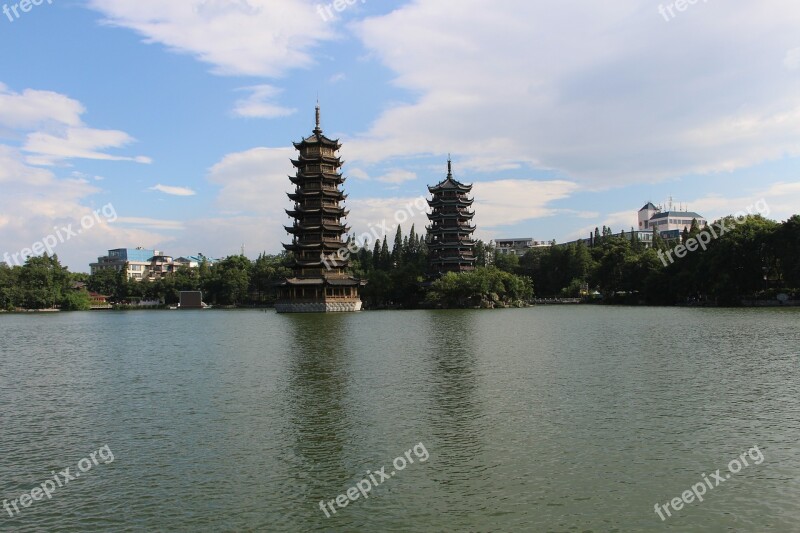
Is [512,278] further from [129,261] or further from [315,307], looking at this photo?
[129,261]

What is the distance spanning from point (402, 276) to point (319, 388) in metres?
65.9

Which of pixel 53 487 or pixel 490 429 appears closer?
pixel 53 487

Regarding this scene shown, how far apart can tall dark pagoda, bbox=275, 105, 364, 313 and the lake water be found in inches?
1822

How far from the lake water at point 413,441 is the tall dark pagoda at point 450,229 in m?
60.3

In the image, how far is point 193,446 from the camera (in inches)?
477

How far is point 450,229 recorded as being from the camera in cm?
8606

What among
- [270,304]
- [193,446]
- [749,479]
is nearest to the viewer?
[749,479]

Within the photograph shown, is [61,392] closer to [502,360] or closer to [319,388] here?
[319,388]

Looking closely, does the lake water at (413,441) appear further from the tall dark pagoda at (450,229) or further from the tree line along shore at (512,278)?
the tall dark pagoda at (450,229)

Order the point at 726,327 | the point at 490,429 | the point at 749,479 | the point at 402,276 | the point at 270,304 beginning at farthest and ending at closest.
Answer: the point at 270,304 → the point at 402,276 → the point at 726,327 → the point at 490,429 → the point at 749,479

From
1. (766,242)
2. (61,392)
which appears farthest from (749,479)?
(766,242)

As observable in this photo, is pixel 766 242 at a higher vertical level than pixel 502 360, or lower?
higher

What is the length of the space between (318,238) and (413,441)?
62012mm

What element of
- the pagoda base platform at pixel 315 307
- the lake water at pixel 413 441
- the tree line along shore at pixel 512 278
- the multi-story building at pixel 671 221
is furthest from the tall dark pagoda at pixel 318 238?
the multi-story building at pixel 671 221
